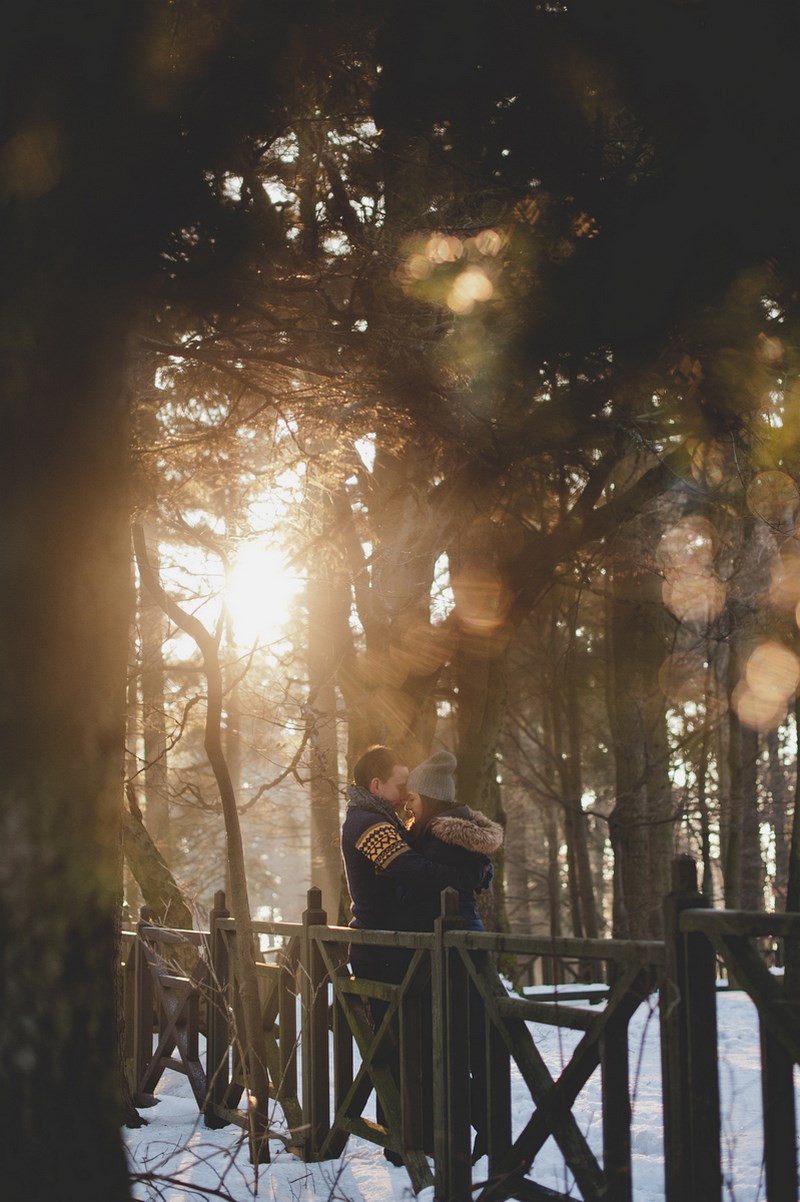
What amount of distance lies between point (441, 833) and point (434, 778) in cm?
34

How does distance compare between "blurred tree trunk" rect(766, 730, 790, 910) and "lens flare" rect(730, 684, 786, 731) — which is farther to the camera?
"blurred tree trunk" rect(766, 730, 790, 910)

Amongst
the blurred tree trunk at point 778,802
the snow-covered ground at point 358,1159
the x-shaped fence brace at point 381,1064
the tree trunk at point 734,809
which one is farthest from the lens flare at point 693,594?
the x-shaped fence brace at point 381,1064

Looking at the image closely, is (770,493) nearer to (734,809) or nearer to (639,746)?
(639,746)

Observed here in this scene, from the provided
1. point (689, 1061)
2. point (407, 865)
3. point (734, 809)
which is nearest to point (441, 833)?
point (407, 865)

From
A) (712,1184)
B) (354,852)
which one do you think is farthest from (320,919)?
(712,1184)

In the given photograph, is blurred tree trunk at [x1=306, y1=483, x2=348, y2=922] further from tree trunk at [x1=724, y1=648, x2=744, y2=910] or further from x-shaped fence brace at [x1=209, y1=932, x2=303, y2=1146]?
tree trunk at [x1=724, y1=648, x2=744, y2=910]

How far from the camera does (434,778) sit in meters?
5.61

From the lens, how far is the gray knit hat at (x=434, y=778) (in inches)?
221

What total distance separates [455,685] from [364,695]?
61.0 inches

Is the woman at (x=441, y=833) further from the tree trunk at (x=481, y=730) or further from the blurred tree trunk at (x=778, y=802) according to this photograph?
the blurred tree trunk at (x=778, y=802)

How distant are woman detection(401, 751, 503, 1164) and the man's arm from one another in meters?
0.05

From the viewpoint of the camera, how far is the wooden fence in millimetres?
3371

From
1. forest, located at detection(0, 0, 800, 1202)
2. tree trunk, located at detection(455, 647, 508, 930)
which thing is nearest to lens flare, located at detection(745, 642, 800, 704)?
tree trunk, located at detection(455, 647, 508, 930)

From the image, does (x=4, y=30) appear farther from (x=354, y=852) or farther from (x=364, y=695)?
(x=364, y=695)
